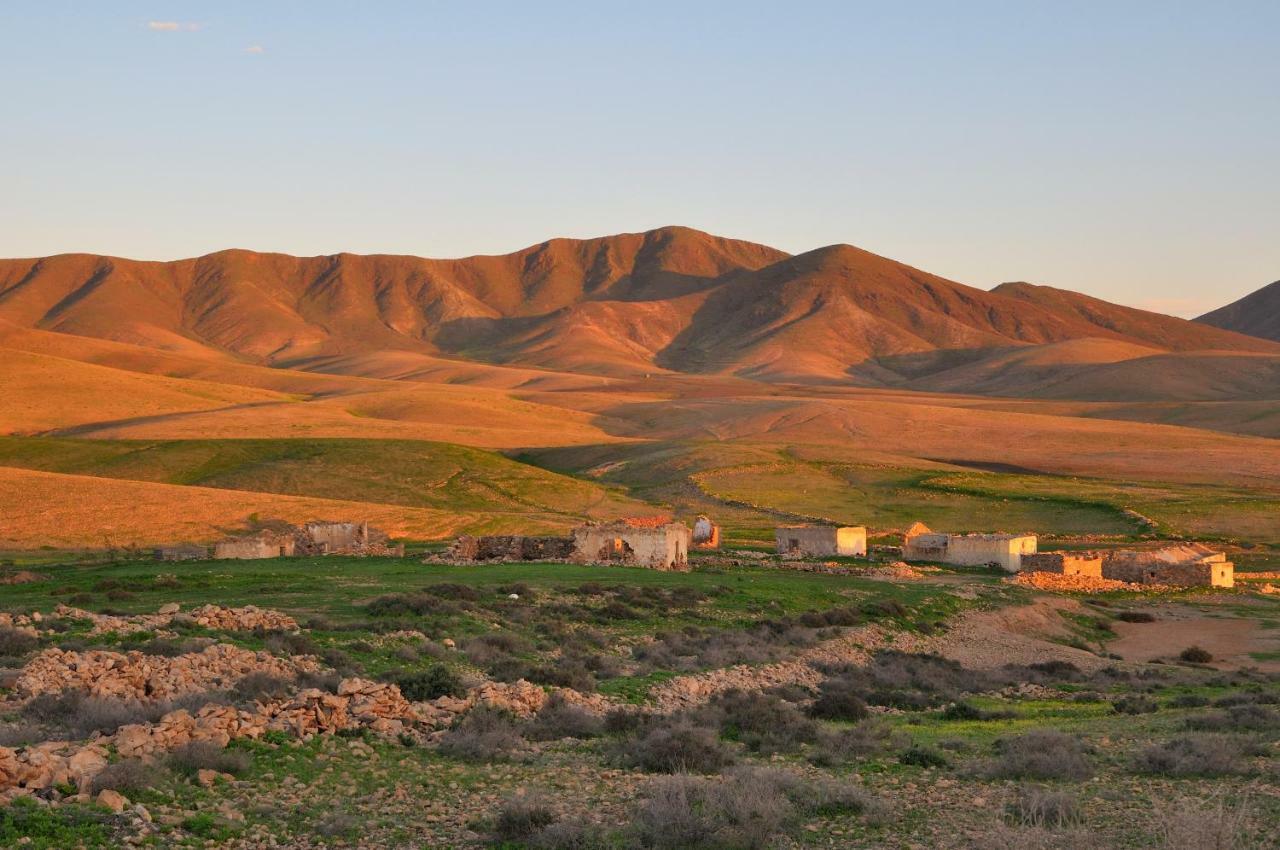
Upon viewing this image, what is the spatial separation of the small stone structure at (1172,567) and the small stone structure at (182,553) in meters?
37.6

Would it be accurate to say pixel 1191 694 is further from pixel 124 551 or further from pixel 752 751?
pixel 124 551

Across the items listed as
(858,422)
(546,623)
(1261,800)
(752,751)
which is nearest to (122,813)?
(752,751)

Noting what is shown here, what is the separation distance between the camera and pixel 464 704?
2006 cm

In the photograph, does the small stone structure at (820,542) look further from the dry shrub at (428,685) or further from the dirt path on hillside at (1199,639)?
the dry shrub at (428,685)

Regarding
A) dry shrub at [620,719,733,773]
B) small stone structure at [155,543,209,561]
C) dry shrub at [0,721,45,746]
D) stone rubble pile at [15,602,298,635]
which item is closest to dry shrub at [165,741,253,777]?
dry shrub at [0,721,45,746]

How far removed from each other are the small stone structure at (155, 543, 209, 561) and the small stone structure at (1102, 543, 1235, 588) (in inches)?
1479

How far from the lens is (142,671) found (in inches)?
765

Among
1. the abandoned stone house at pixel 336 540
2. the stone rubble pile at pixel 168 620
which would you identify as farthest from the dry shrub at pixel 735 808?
the abandoned stone house at pixel 336 540

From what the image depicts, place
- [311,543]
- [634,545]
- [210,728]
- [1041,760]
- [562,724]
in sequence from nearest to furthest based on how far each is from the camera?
[210,728], [1041,760], [562,724], [634,545], [311,543]

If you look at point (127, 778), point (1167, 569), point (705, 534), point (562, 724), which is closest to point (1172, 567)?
point (1167, 569)

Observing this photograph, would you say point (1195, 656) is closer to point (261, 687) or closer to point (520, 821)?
A: point (261, 687)

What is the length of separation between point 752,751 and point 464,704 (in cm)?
434

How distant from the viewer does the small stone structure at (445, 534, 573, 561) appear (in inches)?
1977

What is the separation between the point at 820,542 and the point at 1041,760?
139ft
